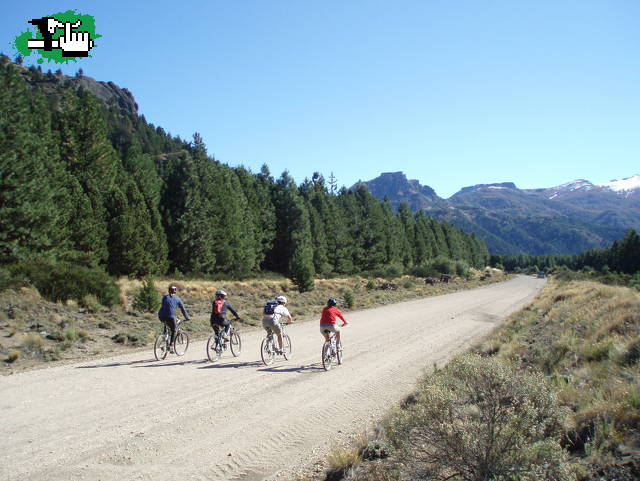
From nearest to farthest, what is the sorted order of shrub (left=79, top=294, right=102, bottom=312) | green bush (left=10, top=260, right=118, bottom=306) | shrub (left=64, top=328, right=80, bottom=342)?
shrub (left=64, top=328, right=80, bottom=342) < shrub (left=79, top=294, right=102, bottom=312) < green bush (left=10, top=260, right=118, bottom=306)

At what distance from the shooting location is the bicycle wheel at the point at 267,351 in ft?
40.7

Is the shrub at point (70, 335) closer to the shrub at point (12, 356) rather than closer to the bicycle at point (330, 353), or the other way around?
the shrub at point (12, 356)

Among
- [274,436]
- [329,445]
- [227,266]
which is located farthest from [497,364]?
[227,266]

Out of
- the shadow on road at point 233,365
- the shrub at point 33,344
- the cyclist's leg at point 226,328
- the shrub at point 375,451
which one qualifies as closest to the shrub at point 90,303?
the shrub at point 33,344

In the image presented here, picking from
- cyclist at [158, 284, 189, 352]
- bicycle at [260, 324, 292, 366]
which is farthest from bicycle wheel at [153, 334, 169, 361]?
bicycle at [260, 324, 292, 366]

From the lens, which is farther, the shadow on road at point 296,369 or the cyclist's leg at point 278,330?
the cyclist's leg at point 278,330

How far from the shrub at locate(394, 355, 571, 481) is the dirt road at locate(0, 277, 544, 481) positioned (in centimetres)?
218

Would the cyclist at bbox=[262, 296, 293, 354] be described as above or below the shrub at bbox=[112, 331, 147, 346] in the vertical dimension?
above

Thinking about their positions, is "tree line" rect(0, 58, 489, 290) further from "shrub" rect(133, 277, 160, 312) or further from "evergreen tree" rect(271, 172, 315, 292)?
"shrub" rect(133, 277, 160, 312)

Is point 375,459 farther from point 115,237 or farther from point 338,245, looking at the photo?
point 338,245

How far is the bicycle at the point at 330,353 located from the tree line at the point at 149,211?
2235 cm

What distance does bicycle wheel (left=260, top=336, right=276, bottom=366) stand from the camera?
12397 mm

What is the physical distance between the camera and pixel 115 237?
35.3 m

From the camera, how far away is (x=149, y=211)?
43062 millimetres
